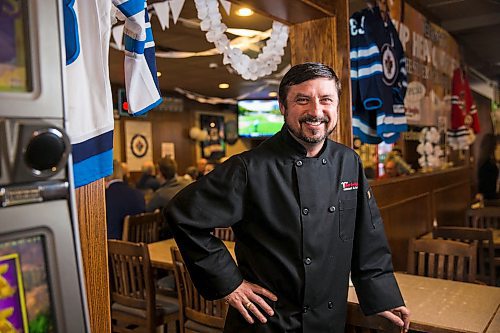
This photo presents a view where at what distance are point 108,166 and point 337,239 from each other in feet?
2.73

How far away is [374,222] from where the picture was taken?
177 cm

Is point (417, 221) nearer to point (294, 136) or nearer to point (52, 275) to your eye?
point (294, 136)

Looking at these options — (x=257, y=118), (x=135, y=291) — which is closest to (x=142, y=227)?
(x=135, y=291)

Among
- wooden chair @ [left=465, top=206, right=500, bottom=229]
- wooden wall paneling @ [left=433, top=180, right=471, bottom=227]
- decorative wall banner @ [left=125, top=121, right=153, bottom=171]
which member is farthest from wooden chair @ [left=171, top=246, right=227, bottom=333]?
decorative wall banner @ [left=125, top=121, right=153, bottom=171]

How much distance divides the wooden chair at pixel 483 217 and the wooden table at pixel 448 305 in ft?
6.02

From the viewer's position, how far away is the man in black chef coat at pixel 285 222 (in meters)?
1.57

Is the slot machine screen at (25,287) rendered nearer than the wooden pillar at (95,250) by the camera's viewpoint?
Yes

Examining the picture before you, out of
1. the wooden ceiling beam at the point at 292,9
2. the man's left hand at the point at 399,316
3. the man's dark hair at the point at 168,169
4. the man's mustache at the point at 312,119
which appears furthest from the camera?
the man's dark hair at the point at 168,169

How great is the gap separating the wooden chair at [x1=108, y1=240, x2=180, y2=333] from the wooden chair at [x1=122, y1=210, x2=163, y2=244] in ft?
2.29

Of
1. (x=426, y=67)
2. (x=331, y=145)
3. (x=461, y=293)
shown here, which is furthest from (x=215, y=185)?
(x=426, y=67)

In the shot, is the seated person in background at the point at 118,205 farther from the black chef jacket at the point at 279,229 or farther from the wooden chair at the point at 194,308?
the black chef jacket at the point at 279,229

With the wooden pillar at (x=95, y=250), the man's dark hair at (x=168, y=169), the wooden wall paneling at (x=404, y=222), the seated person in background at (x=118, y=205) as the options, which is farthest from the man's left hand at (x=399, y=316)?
the man's dark hair at (x=168, y=169)

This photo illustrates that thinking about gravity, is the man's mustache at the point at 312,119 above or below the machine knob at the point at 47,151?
above

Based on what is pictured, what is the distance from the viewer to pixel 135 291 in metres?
3.02
